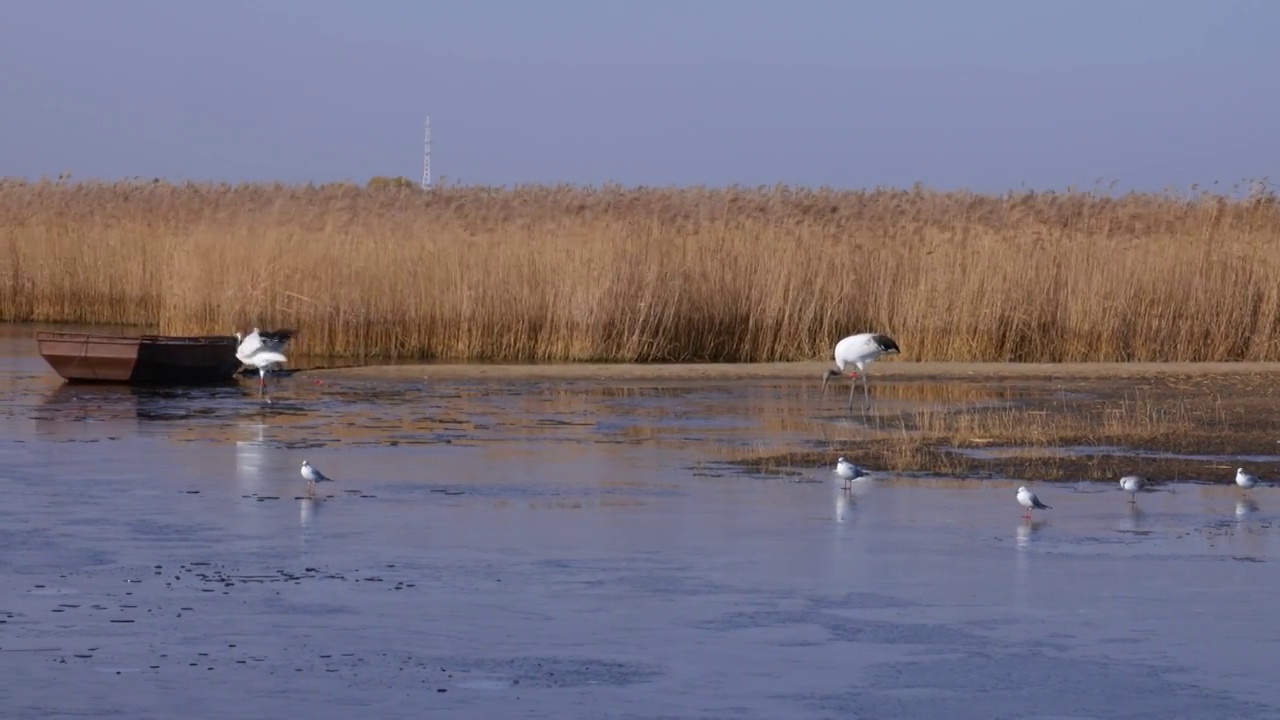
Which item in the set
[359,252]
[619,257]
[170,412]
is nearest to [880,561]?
[170,412]

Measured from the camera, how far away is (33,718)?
5934 mm

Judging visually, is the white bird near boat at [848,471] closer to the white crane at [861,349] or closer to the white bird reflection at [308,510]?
the white bird reflection at [308,510]


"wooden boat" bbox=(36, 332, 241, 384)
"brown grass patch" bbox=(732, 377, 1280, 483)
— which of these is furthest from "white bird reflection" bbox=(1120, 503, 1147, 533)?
"wooden boat" bbox=(36, 332, 241, 384)

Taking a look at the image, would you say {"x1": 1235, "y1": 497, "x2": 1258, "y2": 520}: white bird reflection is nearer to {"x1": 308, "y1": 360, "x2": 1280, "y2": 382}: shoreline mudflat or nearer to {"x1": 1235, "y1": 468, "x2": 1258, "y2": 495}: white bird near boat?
{"x1": 1235, "y1": 468, "x2": 1258, "y2": 495}: white bird near boat

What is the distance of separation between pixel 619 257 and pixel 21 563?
1410cm

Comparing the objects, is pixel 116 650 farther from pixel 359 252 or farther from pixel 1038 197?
pixel 1038 197

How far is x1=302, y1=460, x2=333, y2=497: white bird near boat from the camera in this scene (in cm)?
1069

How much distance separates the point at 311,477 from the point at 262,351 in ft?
24.1

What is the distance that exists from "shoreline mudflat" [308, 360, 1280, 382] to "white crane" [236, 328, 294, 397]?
138 centimetres

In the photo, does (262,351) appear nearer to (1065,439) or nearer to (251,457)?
(251,457)

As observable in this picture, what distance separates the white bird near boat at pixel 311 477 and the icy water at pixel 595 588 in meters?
0.12

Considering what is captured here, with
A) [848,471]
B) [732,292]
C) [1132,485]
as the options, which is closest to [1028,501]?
[1132,485]

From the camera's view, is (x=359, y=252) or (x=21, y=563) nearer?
(x=21, y=563)

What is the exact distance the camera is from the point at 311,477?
35.2 ft
